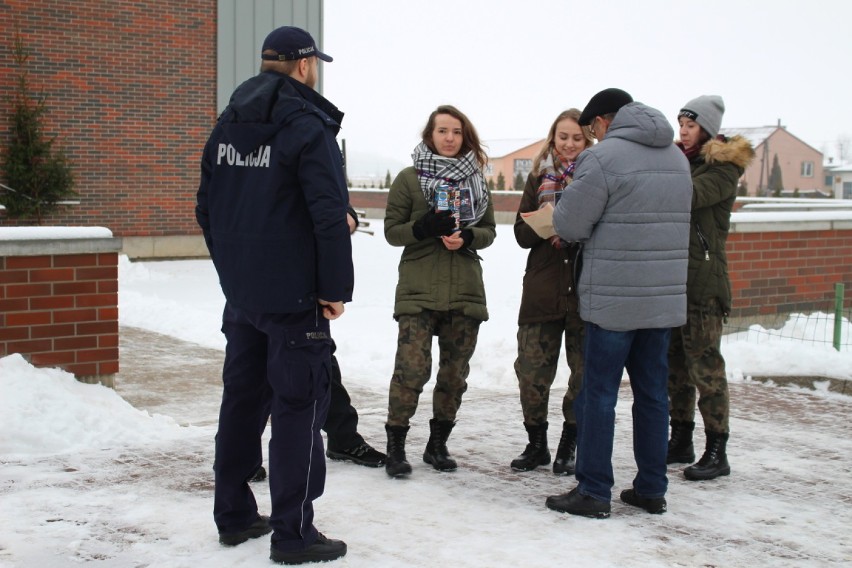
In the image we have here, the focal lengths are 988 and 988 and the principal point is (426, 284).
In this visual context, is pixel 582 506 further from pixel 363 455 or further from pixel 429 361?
pixel 363 455

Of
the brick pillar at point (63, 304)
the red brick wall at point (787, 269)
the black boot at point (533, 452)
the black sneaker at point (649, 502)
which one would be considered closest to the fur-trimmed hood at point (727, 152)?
the black boot at point (533, 452)

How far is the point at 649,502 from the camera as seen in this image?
4.62 meters

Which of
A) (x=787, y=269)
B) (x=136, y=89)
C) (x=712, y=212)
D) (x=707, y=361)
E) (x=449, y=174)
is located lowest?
(x=707, y=361)

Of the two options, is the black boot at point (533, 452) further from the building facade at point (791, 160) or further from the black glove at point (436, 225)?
the building facade at point (791, 160)

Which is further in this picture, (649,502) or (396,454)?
(396,454)

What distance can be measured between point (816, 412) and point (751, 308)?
3.01 metres

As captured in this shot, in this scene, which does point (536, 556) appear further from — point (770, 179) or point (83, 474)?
point (770, 179)

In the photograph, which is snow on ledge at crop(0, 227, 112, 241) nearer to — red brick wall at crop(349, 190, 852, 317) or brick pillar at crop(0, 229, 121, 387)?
brick pillar at crop(0, 229, 121, 387)

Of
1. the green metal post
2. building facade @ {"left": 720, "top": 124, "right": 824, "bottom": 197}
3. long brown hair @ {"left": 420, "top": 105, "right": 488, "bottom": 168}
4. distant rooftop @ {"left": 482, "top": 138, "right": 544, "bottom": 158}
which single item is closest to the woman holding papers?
long brown hair @ {"left": 420, "top": 105, "right": 488, "bottom": 168}

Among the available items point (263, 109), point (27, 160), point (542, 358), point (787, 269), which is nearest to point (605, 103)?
point (542, 358)

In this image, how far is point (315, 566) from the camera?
12.6 ft

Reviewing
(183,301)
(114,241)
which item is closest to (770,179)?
(183,301)

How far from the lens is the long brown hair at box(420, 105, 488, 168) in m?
5.34

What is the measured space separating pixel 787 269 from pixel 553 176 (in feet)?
18.4
